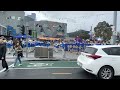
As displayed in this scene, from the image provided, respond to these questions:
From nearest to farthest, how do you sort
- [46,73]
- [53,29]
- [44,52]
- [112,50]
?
[112,50], [46,73], [44,52], [53,29]

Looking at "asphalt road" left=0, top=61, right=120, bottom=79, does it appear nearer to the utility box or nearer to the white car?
the white car

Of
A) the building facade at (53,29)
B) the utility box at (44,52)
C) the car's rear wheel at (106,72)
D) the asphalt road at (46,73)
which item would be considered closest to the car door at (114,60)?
the car's rear wheel at (106,72)

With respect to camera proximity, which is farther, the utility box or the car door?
the utility box

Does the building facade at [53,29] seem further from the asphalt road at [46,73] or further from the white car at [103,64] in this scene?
the white car at [103,64]

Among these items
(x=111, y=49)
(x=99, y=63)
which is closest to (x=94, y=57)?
(x=99, y=63)

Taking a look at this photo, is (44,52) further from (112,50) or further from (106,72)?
(106,72)

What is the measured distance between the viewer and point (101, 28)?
7294 cm

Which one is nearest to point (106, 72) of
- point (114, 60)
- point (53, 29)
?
point (114, 60)

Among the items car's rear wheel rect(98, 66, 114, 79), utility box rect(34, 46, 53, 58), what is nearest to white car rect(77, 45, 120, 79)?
car's rear wheel rect(98, 66, 114, 79)

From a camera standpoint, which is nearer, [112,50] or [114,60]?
[114,60]

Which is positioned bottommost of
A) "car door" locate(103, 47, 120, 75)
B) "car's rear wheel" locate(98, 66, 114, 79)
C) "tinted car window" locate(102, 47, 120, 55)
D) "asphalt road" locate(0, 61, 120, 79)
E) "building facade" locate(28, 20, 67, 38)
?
"asphalt road" locate(0, 61, 120, 79)
